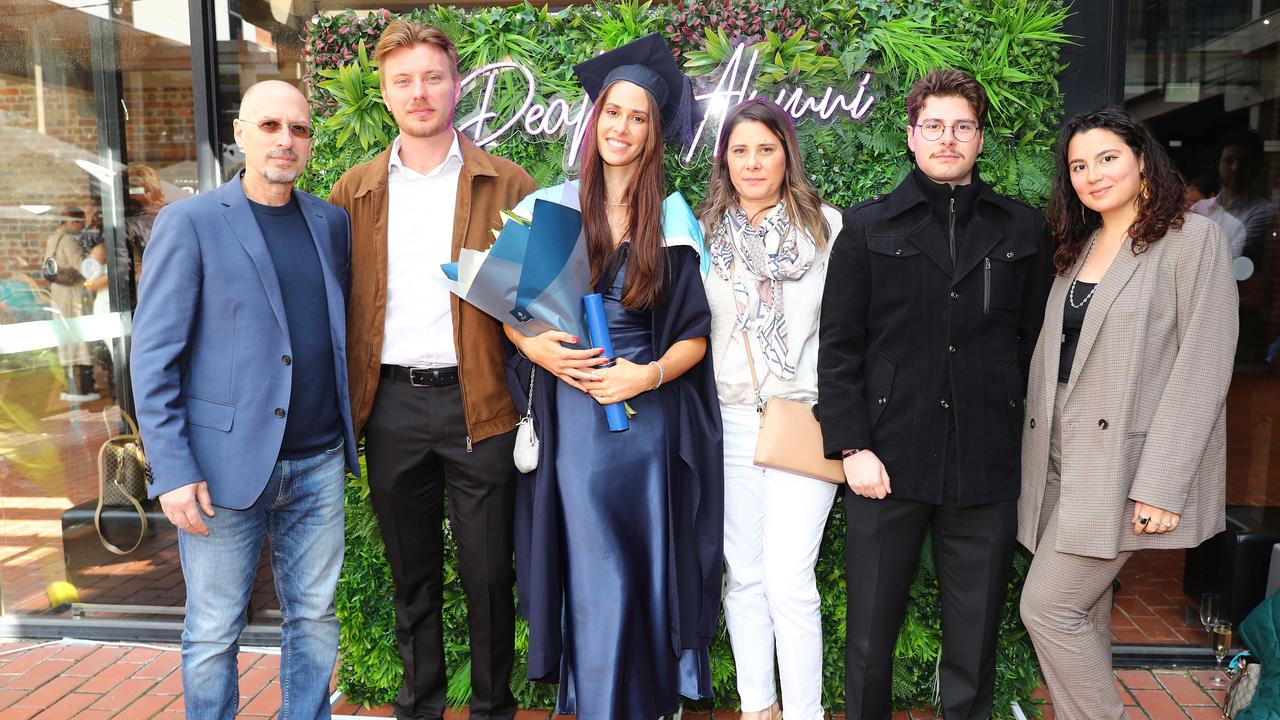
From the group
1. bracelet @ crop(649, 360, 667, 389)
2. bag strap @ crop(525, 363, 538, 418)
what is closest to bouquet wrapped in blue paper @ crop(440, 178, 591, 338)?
bag strap @ crop(525, 363, 538, 418)

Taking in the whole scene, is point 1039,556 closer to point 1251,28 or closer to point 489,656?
point 489,656

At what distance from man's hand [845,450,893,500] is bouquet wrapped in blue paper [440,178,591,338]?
3.19 feet

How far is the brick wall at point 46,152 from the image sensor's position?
14.2 feet

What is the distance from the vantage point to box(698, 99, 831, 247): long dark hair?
2.90m

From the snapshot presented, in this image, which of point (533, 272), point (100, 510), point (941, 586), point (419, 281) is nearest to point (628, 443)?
point (533, 272)

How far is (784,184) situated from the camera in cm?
299

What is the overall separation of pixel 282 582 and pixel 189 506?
1.69 feet

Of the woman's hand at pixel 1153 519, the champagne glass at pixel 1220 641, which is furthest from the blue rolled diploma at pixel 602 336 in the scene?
the champagne glass at pixel 1220 641

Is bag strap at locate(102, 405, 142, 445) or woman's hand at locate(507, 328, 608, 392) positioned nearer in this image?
woman's hand at locate(507, 328, 608, 392)

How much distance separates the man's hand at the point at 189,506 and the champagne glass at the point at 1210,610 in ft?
13.5

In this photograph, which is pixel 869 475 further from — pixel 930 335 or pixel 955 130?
pixel 955 130

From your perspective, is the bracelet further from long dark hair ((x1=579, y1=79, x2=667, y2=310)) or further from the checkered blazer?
the checkered blazer

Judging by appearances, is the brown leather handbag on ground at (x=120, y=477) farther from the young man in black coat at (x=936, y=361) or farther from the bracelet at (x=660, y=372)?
the young man in black coat at (x=936, y=361)

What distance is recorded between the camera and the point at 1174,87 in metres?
4.28
